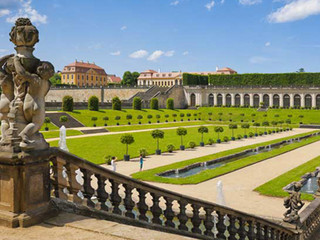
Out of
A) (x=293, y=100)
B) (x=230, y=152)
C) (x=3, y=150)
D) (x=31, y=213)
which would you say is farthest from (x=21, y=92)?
(x=293, y=100)

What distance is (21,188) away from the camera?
4.61 meters

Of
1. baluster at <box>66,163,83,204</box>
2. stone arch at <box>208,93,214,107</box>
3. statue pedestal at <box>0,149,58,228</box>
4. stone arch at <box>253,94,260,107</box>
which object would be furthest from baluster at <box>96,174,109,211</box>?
stone arch at <box>208,93,214,107</box>

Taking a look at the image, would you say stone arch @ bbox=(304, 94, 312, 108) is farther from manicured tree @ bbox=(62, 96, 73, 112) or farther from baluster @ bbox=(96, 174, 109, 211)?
baluster @ bbox=(96, 174, 109, 211)

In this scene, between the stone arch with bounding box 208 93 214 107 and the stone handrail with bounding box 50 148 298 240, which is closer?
the stone handrail with bounding box 50 148 298 240

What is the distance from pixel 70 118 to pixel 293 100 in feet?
170

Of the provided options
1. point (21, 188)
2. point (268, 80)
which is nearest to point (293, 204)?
point (21, 188)

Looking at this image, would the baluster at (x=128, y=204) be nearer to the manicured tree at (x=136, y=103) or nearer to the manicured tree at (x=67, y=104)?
the manicured tree at (x=67, y=104)

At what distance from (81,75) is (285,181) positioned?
368 ft

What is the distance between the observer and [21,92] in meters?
4.77

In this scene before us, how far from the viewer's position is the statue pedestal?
457 centimetres

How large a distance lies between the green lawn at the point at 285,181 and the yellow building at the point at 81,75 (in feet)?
340

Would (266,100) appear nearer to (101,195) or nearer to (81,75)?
(81,75)

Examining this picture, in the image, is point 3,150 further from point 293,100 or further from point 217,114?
point 293,100

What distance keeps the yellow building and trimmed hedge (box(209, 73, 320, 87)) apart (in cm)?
4784
